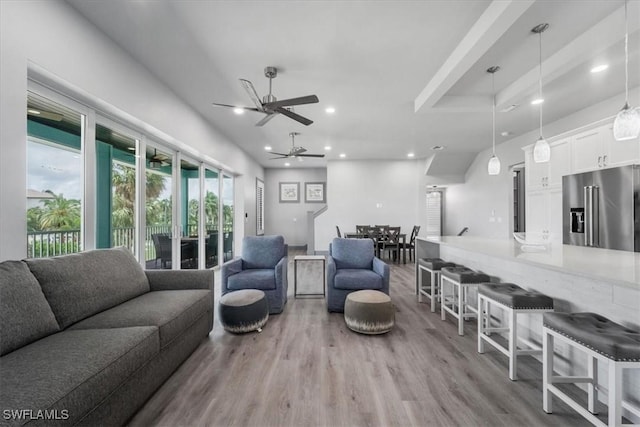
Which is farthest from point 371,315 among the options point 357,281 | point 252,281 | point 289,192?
point 289,192

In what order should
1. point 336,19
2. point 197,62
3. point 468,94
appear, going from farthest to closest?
point 468,94 < point 197,62 < point 336,19

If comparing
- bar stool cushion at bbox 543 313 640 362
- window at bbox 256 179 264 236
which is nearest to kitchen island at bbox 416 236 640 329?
bar stool cushion at bbox 543 313 640 362

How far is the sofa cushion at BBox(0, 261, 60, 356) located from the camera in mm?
1416

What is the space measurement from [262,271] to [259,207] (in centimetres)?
593

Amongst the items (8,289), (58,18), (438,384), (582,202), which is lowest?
(438,384)

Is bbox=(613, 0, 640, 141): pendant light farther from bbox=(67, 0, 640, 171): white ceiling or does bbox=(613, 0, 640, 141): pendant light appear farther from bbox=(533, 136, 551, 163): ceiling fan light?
bbox=(67, 0, 640, 171): white ceiling

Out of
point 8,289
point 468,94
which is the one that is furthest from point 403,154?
point 8,289

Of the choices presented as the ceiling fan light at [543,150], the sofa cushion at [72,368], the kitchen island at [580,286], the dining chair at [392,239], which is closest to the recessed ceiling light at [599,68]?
the ceiling fan light at [543,150]

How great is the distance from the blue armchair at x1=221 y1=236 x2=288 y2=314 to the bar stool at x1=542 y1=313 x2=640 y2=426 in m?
2.51

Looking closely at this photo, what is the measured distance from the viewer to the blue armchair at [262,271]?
3258 millimetres

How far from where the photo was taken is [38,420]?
102 centimetres

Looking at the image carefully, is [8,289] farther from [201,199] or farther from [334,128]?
[334,128]

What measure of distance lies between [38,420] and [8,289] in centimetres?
87

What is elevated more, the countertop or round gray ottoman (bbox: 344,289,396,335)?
the countertop
